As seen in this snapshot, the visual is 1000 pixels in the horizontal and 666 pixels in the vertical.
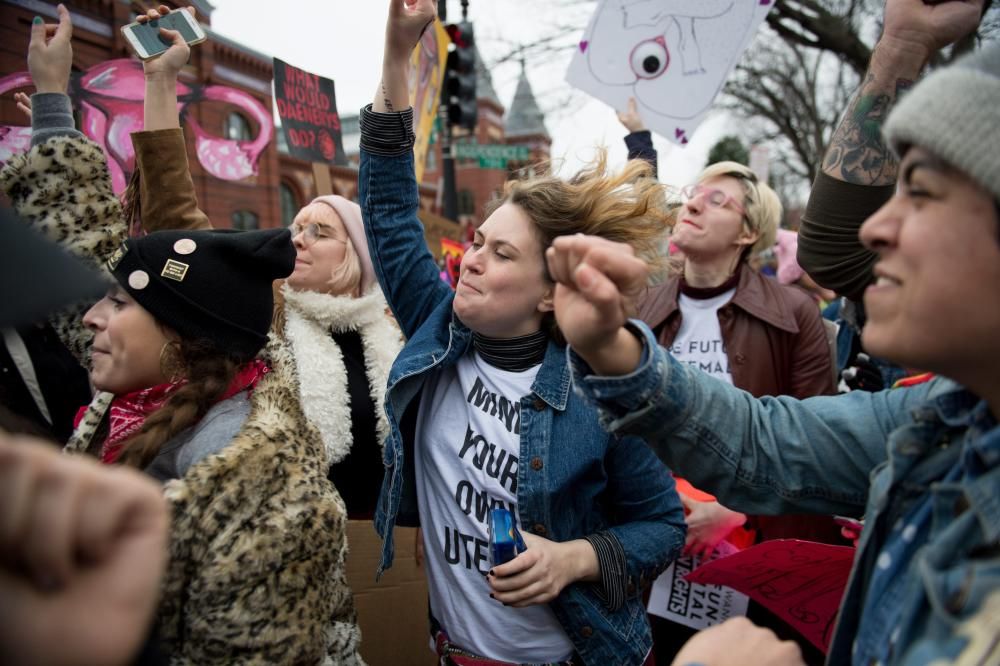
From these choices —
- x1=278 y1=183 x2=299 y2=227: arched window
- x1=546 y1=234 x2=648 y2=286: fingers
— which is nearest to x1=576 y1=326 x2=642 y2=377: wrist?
x1=546 y1=234 x2=648 y2=286: fingers

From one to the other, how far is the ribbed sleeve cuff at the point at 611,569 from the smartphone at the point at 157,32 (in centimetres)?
226

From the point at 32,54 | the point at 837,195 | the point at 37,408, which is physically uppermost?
the point at 32,54

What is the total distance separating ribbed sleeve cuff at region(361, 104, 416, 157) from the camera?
1951 millimetres

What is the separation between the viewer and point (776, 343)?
113 inches

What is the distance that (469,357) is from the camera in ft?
6.54

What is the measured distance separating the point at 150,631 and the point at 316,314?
6.00 feet

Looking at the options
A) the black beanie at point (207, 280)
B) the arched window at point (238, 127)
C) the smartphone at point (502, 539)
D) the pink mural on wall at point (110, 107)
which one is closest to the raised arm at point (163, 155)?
the pink mural on wall at point (110, 107)

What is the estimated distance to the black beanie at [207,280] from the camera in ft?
5.28

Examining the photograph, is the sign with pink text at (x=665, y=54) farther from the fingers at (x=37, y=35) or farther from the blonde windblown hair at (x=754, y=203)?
the fingers at (x=37, y=35)

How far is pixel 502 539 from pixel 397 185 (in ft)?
3.71

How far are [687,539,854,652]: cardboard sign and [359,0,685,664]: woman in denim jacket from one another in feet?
0.69

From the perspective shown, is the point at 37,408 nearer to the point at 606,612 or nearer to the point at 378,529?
the point at 378,529

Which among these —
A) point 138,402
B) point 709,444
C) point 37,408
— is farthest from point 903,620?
point 37,408

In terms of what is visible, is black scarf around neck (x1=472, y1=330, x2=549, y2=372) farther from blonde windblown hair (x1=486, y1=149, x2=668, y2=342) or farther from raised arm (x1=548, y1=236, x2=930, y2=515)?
raised arm (x1=548, y1=236, x2=930, y2=515)
